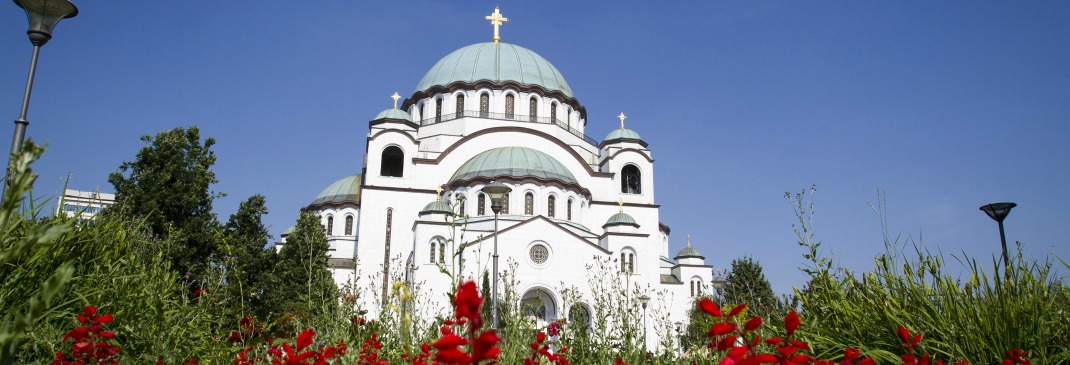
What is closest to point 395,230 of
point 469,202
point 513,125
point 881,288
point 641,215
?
point 469,202

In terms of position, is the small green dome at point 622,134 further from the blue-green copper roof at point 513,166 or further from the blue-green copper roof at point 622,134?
the blue-green copper roof at point 513,166

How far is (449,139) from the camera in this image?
3403 centimetres

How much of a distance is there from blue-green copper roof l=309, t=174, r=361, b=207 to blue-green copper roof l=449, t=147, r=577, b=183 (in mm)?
7449

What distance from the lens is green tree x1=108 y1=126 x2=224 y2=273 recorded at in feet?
60.8

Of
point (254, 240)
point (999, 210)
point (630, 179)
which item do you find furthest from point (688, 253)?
point (999, 210)

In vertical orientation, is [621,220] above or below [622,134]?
below

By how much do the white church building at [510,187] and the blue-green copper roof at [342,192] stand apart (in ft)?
0.33

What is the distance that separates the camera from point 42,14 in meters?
6.49

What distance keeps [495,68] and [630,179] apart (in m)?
9.04

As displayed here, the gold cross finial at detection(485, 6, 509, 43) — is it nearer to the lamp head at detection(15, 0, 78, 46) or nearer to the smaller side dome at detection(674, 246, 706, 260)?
the smaller side dome at detection(674, 246, 706, 260)

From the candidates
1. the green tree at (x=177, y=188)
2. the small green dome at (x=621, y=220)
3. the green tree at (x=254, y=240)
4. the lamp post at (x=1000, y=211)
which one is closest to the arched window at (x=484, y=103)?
the small green dome at (x=621, y=220)

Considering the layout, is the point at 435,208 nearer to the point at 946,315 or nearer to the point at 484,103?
the point at 484,103

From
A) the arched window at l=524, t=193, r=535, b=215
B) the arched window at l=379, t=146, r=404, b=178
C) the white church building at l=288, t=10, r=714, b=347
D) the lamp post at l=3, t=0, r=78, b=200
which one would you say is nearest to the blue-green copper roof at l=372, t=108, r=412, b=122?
the white church building at l=288, t=10, r=714, b=347

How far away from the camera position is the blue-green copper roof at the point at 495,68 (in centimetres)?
3659
